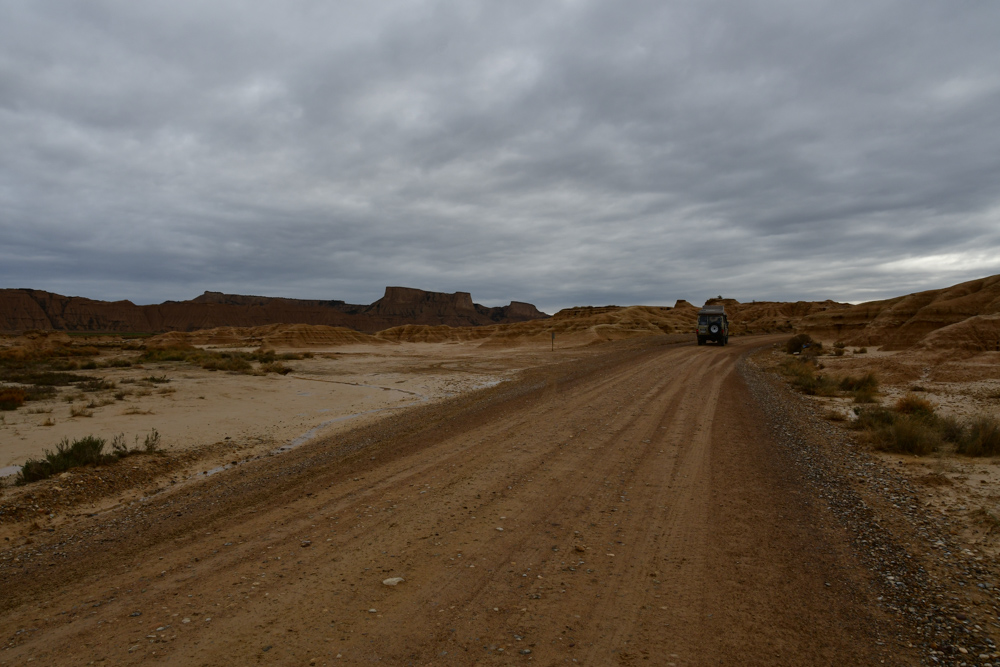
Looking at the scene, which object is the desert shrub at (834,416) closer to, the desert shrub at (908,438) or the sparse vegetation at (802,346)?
the desert shrub at (908,438)

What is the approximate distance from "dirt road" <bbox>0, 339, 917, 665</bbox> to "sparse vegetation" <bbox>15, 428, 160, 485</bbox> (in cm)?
204

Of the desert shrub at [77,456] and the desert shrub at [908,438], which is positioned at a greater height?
the desert shrub at [908,438]

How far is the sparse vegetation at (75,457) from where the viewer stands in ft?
25.9

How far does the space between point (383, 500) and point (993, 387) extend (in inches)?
668

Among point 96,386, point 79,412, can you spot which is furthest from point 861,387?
point 96,386

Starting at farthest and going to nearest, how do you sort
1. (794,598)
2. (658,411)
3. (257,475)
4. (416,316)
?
(416,316)
(658,411)
(257,475)
(794,598)

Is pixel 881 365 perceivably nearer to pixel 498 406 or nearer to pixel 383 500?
pixel 498 406

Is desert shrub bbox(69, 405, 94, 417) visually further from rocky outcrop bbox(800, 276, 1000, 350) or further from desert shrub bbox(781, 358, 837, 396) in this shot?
rocky outcrop bbox(800, 276, 1000, 350)

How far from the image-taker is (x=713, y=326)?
37.8 m

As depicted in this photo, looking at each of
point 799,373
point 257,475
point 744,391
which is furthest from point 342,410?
point 799,373

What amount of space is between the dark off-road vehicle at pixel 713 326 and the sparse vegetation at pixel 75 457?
1426 inches

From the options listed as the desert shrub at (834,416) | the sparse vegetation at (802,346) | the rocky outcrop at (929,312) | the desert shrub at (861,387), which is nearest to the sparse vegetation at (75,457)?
the desert shrub at (834,416)

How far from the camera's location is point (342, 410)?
16125 mm

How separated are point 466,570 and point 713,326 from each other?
123 feet
